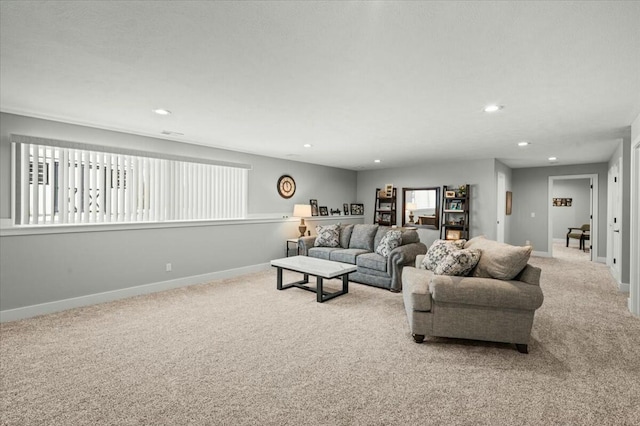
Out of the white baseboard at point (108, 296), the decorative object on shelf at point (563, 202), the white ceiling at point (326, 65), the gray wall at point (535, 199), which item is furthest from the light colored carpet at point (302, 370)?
the decorative object on shelf at point (563, 202)

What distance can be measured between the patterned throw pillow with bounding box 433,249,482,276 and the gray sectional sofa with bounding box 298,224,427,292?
158cm

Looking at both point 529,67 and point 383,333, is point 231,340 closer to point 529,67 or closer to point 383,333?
point 383,333

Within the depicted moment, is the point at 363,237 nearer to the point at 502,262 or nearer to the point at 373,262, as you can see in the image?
the point at 373,262

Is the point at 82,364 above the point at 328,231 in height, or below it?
below

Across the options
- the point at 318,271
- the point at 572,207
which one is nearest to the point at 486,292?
the point at 318,271

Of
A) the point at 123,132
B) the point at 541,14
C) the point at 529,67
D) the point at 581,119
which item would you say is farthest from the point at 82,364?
the point at 581,119

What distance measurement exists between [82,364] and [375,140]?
14.1 ft

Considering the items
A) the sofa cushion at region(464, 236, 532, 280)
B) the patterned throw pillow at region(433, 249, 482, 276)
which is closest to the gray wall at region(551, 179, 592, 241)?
the sofa cushion at region(464, 236, 532, 280)

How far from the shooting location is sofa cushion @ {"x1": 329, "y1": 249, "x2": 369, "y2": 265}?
5.07 m

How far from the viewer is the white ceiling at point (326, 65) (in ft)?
5.41

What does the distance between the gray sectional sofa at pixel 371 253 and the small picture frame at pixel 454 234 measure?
1.95m

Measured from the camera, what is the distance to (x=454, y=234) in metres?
6.73

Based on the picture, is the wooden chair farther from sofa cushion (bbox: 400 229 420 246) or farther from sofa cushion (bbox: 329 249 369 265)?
sofa cushion (bbox: 329 249 369 265)

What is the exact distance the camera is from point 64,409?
190 cm
